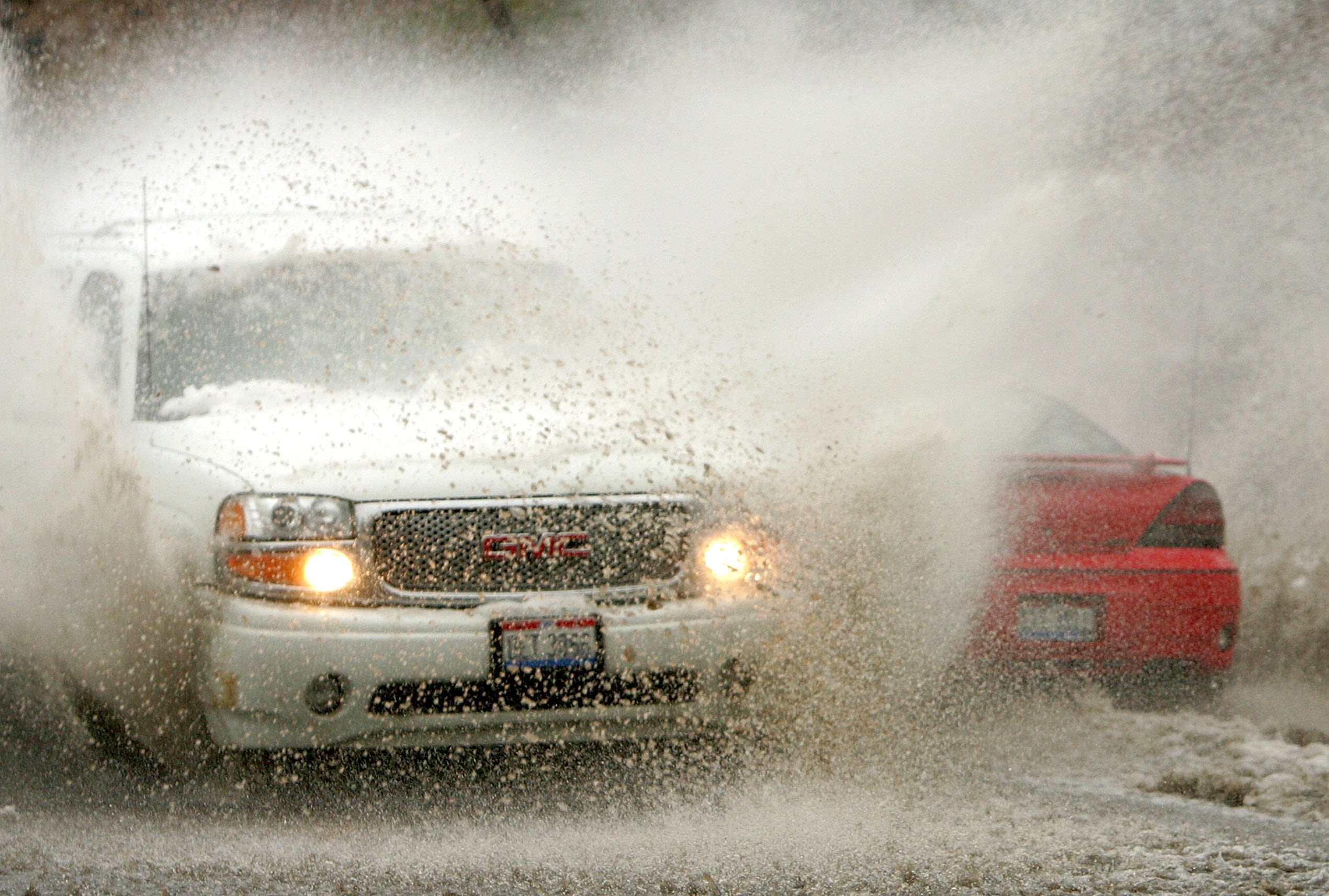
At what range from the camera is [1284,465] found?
8242 millimetres

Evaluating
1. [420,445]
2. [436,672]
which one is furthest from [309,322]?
[436,672]

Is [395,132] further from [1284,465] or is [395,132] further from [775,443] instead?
[1284,465]

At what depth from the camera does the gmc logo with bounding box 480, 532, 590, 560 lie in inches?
154

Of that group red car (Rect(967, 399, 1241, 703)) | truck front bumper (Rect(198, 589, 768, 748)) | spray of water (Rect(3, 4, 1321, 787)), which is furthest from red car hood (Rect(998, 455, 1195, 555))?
truck front bumper (Rect(198, 589, 768, 748))

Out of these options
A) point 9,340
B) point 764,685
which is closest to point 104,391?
point 9,340

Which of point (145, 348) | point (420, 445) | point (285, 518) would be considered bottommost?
point (285, 518)

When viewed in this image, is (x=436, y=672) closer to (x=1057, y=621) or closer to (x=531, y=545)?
(x=531, y=545)

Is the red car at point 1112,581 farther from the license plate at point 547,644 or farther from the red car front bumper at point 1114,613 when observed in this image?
the license plate at point 547,644

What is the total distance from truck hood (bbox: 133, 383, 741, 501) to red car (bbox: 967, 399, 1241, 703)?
123cm

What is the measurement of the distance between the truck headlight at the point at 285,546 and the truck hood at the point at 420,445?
0.16 ft

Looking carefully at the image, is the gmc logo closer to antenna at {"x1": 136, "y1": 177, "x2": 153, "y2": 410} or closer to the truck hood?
the truck hood

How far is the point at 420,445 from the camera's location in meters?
4.10

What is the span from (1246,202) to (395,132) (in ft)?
17.5

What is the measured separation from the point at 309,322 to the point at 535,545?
1.42 meters
